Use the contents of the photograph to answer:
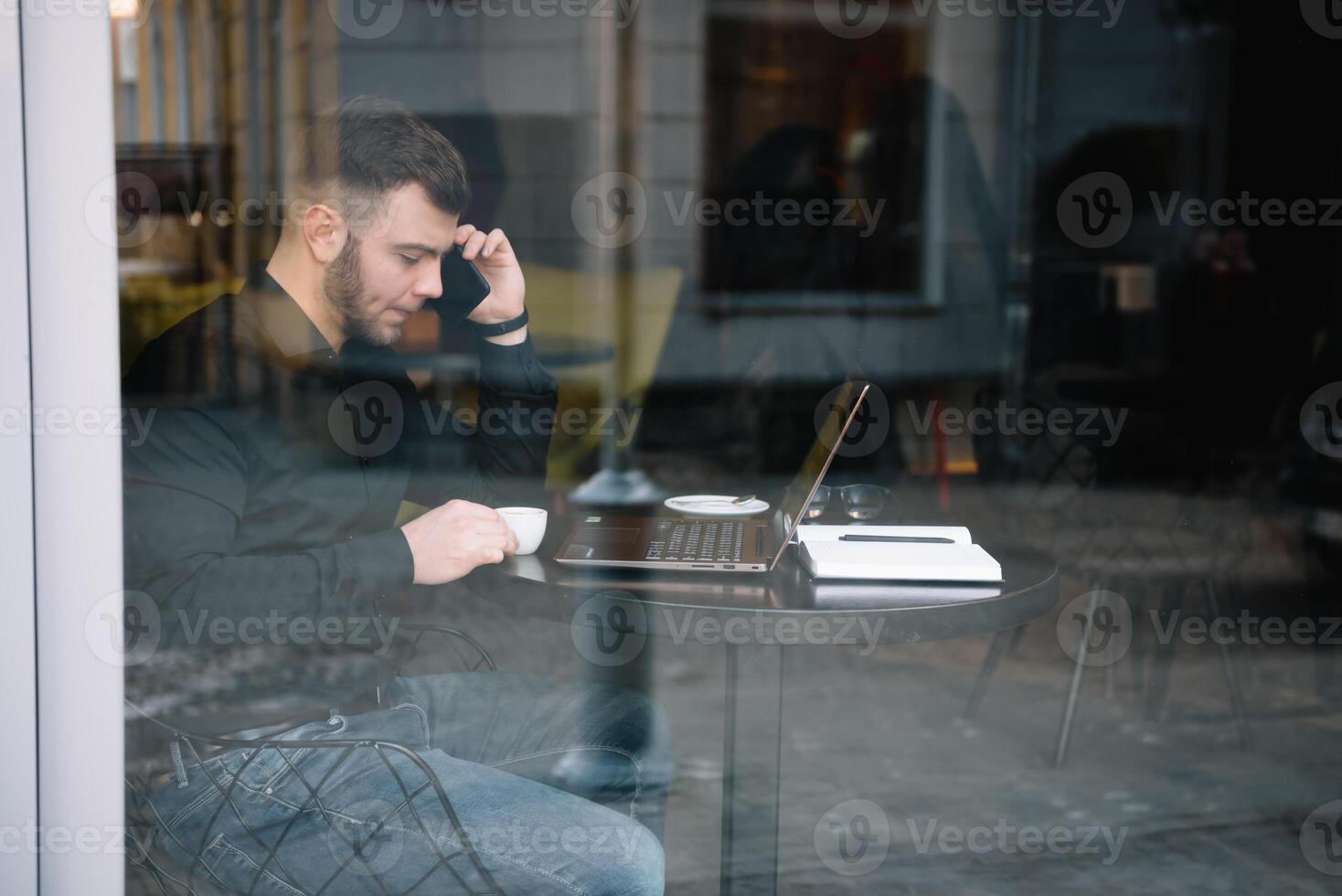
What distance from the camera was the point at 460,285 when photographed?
2133mm

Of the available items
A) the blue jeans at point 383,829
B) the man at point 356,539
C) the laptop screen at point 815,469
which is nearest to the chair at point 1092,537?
the laptop screen at point 815,469

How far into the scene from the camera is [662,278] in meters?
6.99

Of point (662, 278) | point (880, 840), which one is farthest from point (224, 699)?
point (662, 278)

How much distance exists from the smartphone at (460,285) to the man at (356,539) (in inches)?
1.0

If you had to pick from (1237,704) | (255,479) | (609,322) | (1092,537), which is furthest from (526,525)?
(609,322)

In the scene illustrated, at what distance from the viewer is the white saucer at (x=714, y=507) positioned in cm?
201

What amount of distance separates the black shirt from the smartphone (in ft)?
0.74

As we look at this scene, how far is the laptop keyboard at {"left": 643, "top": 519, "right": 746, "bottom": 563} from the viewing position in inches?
66.1

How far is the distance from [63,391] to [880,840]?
2.06 meters

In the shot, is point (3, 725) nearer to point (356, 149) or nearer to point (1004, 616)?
point (356, 149)

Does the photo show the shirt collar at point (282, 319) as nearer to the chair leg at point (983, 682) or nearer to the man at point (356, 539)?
the man at point (356, 539)

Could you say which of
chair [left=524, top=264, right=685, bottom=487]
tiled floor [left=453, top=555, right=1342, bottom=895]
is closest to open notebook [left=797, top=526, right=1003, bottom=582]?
tiled floor [left=453, top=555, right=1342, bottom=895]

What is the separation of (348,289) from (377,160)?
203 mm

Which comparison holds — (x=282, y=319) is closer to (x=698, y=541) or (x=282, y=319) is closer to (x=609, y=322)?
(x=698, y=541)
